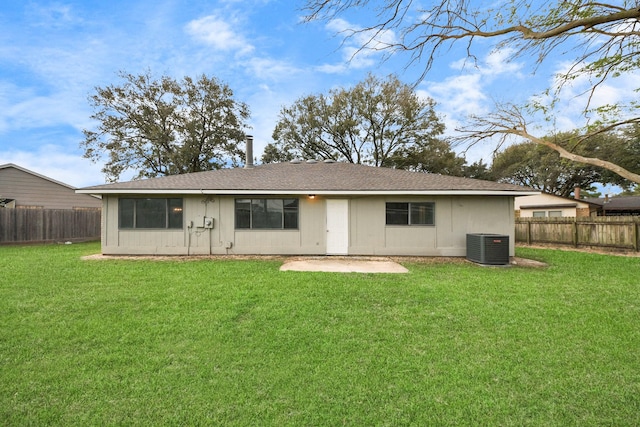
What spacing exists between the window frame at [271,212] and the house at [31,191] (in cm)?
921

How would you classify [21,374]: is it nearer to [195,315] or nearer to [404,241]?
[195,315]

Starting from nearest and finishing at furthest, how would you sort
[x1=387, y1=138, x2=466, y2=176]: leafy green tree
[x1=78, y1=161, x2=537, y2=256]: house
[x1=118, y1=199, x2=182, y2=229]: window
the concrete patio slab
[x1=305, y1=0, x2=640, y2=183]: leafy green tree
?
[x1=305, y1=0, x2=640, y2=183]: leafy green tree → the concrete patio slab → [x1=78, y1=161, x2=537, y2=256]: house → [x1=118, y1=199, x2=182, y2=229]: window → [x1=387, y1=138, x2=466, y2=176]: leafy green tree

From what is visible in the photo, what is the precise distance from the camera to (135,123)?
63.3 feet

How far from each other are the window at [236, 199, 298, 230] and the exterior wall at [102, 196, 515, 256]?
18cm

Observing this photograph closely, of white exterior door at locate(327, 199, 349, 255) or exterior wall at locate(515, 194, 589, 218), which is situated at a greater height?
exterior wall at locate(515, 194, 589, 218)

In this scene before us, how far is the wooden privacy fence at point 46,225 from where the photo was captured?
1179cm

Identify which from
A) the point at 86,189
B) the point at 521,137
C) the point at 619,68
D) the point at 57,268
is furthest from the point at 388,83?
the point at 57,268

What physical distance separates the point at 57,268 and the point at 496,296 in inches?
367

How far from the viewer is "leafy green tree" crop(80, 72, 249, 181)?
61.7ft

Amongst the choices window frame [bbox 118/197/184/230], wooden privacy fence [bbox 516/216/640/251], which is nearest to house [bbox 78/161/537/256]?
window frame [bbox 118/197/184/230]

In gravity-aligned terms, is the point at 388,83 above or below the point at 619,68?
above

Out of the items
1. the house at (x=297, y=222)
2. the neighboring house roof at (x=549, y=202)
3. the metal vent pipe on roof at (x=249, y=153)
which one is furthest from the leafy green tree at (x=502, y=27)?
the neighboring house roof at (x=549, y=202)

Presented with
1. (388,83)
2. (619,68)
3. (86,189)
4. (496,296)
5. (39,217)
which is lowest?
(496,296)

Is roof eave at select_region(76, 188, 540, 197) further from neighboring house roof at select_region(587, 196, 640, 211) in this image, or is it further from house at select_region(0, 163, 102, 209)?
neighboring house roof at select_region(587, 196, 640, 211)
